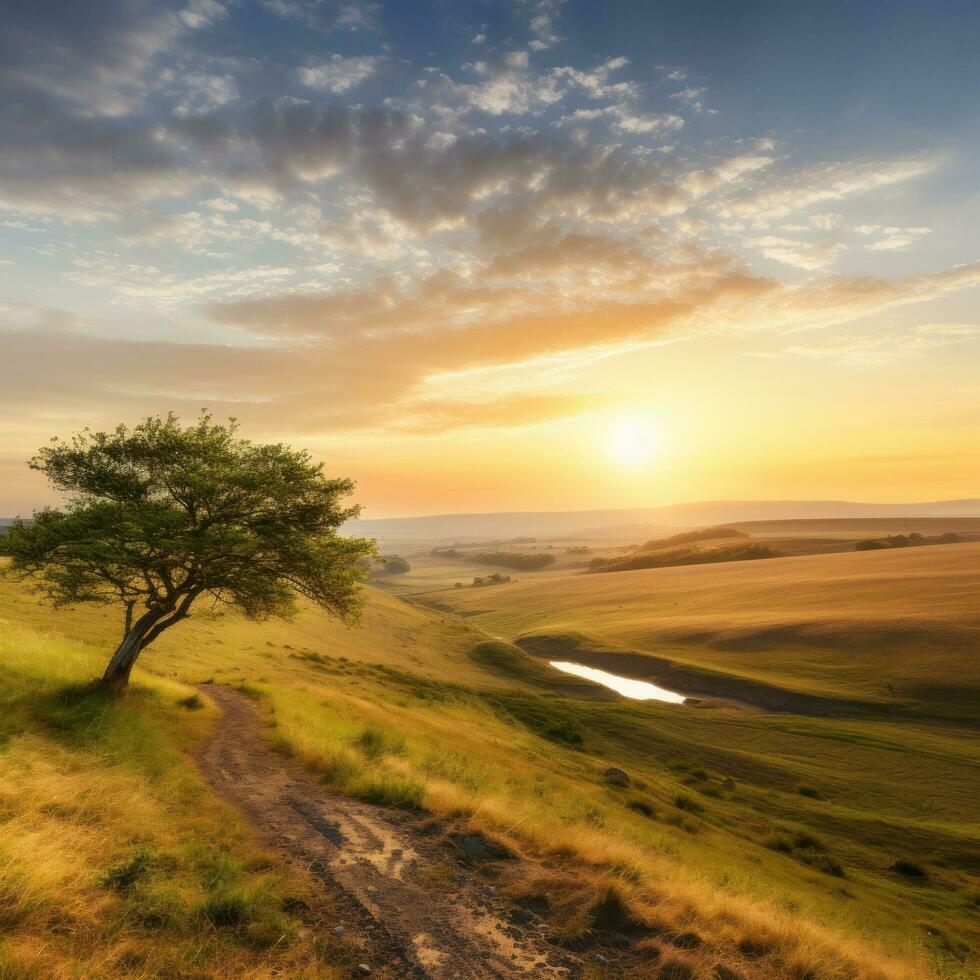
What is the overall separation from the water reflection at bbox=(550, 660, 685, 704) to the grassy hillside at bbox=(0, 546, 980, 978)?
6.40 m

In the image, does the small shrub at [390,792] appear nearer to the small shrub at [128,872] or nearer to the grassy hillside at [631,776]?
the grassy hillside at [631,776]

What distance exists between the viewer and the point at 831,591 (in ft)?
336

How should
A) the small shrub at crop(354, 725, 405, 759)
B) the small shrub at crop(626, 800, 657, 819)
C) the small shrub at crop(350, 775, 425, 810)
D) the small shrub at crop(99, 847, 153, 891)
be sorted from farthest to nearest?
the small shrub at crop(626, 800, 657, 819) → the small shrub at crop(354, 725, 405, 759) → the small shrub at crop(350, 775, 425, 810) → the small shrub at crop(99, 847, 153, 891)

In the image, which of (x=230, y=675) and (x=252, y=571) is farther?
(x=230, y=675)

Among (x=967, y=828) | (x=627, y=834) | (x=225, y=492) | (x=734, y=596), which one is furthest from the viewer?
(x=734, y=596)

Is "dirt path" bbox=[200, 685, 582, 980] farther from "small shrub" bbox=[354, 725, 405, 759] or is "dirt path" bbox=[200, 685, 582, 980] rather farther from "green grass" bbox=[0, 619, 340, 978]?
"small shrub" bbox=[354, 725, 405, 759]

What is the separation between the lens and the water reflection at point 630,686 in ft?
225

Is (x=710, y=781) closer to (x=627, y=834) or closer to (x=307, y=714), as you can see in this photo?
(x=627, y=834)

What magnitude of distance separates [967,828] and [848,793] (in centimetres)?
679

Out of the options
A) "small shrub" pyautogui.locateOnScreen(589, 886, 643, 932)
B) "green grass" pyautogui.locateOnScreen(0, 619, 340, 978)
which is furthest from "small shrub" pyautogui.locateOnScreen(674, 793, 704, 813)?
"green grass" pyautogui.locateOnScreen(0, 619, 340, 978)

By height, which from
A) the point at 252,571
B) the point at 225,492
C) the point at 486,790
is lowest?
the point at 486,790

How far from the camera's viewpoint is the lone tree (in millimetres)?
22000

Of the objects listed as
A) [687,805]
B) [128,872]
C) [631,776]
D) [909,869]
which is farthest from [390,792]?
[909,869]

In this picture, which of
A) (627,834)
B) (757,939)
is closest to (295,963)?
(757,939)
